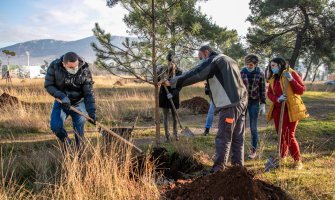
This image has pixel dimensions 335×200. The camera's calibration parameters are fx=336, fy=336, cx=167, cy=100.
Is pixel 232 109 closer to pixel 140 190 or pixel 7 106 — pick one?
pixel 140 190

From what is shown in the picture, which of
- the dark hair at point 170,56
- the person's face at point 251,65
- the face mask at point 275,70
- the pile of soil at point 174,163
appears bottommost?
the pile of soil at point 174,163

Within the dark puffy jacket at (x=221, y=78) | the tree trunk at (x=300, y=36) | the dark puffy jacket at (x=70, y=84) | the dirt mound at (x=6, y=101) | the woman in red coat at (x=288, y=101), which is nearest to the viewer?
the dark puffy jacket at (x=221, y=78)

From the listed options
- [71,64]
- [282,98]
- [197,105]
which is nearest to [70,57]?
[71,64]

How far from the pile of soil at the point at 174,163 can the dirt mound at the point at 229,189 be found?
1.47 metres

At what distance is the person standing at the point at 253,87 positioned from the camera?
5473 millimetres

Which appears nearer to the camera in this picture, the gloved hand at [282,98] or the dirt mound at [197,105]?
the gloved hand at [282,98]

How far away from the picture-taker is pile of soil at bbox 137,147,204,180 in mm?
4816

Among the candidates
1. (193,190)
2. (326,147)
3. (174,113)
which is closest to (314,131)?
(326,147)

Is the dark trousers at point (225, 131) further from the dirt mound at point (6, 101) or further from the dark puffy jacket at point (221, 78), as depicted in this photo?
the dirt mound at point (6, 101)

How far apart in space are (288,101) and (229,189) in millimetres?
2211

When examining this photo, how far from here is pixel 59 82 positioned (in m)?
4.82

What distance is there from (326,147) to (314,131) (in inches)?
47.1

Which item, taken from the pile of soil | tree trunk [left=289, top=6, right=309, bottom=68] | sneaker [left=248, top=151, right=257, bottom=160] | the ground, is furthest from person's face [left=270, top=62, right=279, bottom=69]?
tree trunk [left=289, top=6, right=309, bottom=68]

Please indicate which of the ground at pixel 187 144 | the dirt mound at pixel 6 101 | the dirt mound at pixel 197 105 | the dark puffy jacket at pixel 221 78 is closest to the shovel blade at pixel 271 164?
the ground at pixel 187 144
